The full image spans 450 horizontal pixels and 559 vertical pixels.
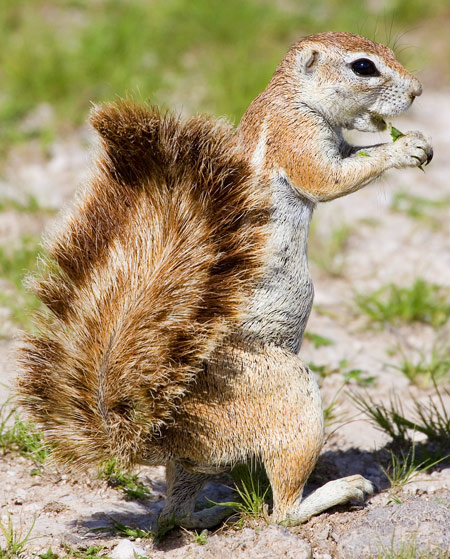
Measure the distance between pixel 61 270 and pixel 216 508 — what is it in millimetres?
1260

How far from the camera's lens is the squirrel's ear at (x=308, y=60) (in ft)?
11.1

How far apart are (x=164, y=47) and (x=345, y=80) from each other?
574 centimetres

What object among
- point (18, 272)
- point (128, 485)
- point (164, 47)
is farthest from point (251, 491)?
point (164, 47)

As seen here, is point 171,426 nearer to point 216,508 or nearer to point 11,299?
point 216,508

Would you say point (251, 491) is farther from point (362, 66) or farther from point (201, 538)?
point (362, 66)

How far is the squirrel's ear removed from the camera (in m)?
3.40

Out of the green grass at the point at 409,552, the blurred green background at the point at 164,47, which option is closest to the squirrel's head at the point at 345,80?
the green grass at the point at 409,552

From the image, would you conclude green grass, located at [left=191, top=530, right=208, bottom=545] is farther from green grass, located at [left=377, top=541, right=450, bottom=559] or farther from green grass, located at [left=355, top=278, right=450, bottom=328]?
green grass, located at [left=355, top=278, right=450, bottom=328]

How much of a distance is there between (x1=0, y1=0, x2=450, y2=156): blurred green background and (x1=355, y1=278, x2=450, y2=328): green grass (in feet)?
7.87

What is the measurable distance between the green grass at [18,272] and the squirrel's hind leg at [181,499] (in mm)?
1810

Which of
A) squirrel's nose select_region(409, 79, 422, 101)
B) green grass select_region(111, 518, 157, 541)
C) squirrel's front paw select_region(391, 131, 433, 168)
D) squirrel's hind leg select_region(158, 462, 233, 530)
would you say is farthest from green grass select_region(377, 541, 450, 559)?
squirrel's nose select_region(409, 79, 422, 101)

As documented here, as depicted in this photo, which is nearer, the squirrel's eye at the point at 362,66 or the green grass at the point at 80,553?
the green grass at the point at 80,553

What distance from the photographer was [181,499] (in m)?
3.42

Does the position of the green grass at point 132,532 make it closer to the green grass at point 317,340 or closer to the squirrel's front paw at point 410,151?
the squirrel's front paw at point 410,151
